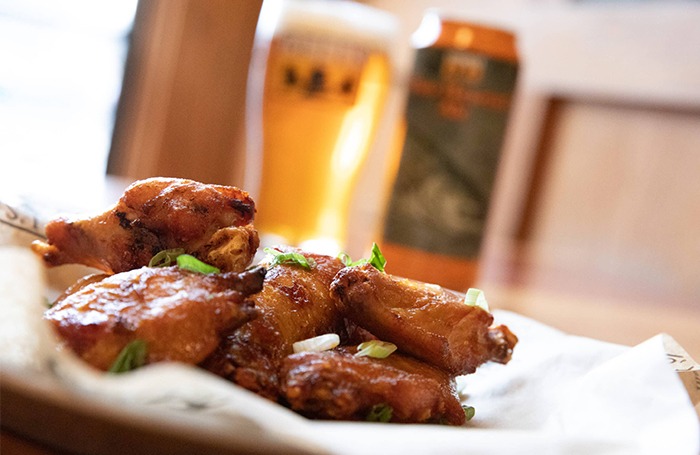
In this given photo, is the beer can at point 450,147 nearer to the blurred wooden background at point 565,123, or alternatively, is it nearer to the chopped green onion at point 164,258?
the chopped green onion at point 164,258

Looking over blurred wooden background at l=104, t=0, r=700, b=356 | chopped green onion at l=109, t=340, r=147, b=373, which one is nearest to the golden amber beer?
chopped green onion at l=109, t=340, r=147, b=373

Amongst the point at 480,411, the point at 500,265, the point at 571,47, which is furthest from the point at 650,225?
the point at 480,411

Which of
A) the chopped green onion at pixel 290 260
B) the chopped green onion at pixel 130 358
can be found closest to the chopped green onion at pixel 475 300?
the chopped green onion at pixel 290 260

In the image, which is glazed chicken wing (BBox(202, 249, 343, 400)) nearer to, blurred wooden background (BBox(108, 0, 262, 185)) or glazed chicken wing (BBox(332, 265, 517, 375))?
glazed chicken wing (BBox(332, 265, 517, 375))

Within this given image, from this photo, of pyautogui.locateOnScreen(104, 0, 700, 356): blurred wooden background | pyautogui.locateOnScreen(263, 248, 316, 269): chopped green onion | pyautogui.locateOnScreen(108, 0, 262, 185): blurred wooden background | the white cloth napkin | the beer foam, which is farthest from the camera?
pyautogui.locateOnScreen(108, 0, 262, 185): blurred wooden background

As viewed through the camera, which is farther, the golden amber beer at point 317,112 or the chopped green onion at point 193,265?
the golden amber beer at point 317,112

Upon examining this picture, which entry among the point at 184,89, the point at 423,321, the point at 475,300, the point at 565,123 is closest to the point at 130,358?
the point at 423,321

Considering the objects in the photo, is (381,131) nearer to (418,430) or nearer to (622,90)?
(622,90)
